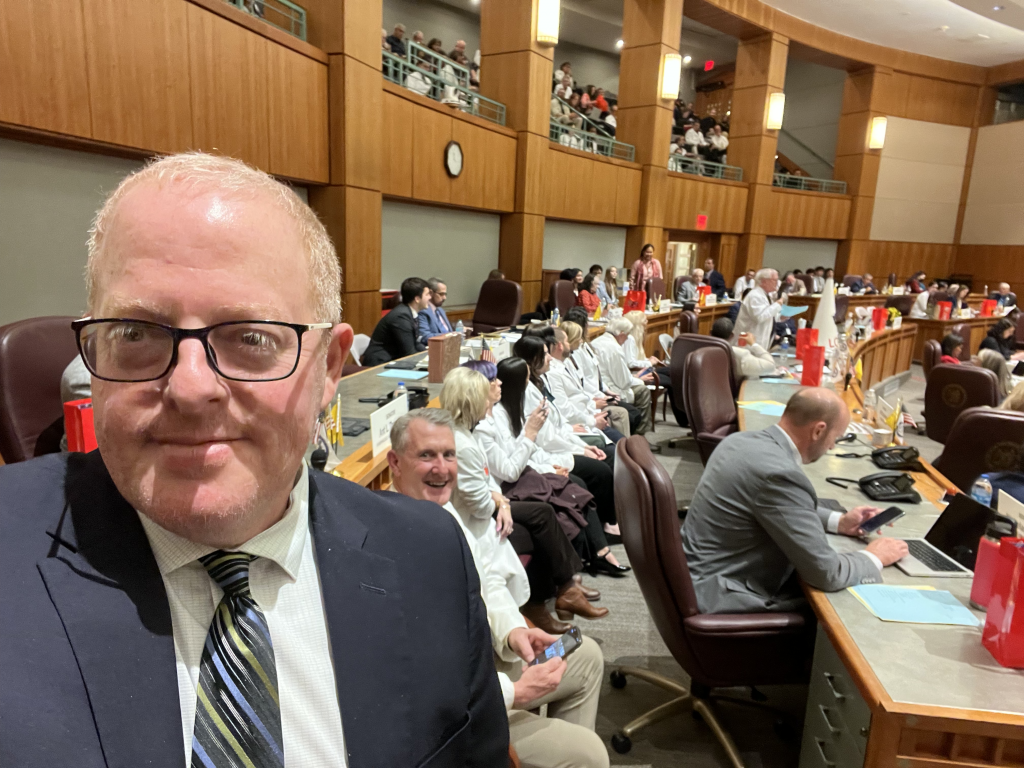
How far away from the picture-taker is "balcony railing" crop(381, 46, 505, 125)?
670cm

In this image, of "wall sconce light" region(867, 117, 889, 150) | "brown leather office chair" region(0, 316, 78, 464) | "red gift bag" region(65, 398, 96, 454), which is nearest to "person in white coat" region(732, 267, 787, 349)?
"brown leather office chair" region(0, 316, 78, 464)

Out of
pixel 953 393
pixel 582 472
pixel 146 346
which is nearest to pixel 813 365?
pixel 953 393

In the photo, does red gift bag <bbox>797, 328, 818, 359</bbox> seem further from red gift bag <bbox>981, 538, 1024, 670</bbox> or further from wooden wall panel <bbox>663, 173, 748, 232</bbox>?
wooden wall panel <bbox>663, 173, 748, 232</bbox>

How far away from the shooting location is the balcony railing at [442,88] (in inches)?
264

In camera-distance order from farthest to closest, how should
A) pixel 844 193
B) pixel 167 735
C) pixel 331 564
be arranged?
pixel 844 193
pixel 331 564
pixel 167 735

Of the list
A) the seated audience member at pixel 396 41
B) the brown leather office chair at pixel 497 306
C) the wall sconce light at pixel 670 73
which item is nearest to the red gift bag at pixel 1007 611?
the brown leather office chair at pixel 497 306

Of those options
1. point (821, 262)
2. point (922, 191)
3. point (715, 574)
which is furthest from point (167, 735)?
point (922, 191)

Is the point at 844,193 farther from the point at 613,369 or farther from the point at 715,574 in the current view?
the point at 715,574

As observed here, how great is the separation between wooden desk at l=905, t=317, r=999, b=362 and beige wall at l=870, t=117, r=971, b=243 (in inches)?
208

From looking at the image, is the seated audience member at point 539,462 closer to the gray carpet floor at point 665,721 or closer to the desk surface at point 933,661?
the gray carpet floor at point 665,721

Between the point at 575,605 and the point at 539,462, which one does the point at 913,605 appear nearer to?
the point at 575,605

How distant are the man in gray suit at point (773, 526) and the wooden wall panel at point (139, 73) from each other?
402cm

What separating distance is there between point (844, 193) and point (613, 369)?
12.2m

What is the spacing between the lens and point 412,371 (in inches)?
143
